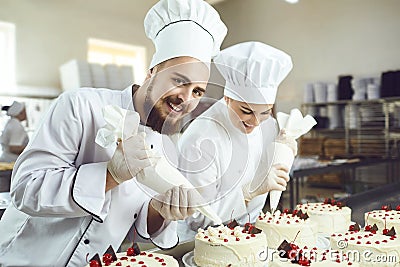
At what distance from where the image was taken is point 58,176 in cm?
88

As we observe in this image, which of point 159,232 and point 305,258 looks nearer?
point 305,258

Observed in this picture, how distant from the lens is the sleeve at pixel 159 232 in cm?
108

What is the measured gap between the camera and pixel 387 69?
588cm

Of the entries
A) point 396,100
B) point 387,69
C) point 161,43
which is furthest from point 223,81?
point 387,69

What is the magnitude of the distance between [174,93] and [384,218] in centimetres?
90

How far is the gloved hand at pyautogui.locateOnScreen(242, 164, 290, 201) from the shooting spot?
120 centimetres

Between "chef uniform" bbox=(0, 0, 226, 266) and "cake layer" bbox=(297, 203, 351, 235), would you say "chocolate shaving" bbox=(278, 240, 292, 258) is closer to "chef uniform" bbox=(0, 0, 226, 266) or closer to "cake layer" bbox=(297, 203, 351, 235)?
"chef uniform" bbox=(0, 0, 226, 266)

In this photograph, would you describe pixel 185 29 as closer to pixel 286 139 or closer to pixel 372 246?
pixel 286 139

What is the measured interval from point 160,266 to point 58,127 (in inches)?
16.0

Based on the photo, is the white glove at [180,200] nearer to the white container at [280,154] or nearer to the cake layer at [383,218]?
the white container at [280,154]

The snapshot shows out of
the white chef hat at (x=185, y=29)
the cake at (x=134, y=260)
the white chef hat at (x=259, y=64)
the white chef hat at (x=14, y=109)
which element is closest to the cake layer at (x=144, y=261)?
the cake at (x=134, y=260)

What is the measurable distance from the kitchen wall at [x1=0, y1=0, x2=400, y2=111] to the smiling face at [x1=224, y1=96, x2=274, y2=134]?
16.5 ft

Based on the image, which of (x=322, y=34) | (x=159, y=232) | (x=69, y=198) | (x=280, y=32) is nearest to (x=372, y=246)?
Answer: (x=159, y=232)

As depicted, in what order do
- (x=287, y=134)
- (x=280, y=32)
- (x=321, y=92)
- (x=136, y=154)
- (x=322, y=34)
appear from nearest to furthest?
(x=136, y=154) < (x=287, y=134) < (x=321, y=92) < (x=322, y=34) < (x=280, y=32)
